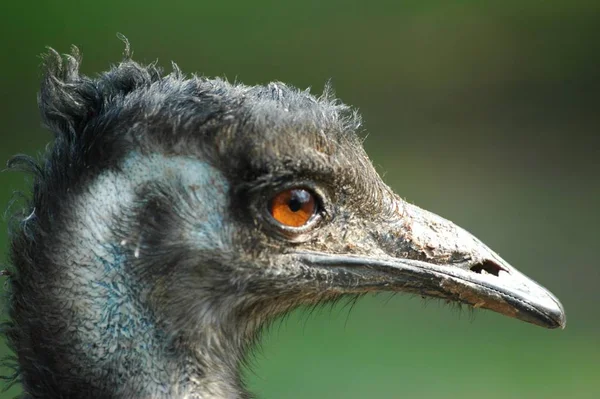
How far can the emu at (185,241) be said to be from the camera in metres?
2.64

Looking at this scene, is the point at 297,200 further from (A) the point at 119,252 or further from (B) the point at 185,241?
(A) the point at 119,252

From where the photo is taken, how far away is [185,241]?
267 cm

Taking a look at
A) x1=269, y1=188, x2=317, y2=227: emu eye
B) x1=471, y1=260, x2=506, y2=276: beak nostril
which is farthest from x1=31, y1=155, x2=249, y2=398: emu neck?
x1=471, y1=260, x2=506, y2=276: beak nostril

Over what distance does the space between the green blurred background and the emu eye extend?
3.25 meters

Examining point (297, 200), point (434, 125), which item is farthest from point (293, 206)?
point (434, 125)

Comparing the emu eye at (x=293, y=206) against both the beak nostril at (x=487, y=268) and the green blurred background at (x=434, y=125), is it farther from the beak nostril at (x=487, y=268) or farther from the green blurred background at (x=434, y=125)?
the green blurred background at (x=434, y=125)

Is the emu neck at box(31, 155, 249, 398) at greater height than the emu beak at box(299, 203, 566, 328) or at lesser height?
lesser

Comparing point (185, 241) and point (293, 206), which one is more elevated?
point (293, 206)

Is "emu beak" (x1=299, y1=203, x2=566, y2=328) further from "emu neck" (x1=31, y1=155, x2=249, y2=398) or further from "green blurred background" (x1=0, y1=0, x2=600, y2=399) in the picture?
"green blurred background" (x1=0, y1=0, x2=600, y2=399)

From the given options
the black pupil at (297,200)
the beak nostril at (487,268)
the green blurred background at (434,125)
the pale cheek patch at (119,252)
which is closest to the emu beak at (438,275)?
the beak nostril at (487,268)

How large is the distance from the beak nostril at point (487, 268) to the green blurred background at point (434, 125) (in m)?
3.08

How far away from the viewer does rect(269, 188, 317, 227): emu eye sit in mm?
2680

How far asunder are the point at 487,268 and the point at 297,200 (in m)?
0.55

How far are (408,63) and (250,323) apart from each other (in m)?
4.89
